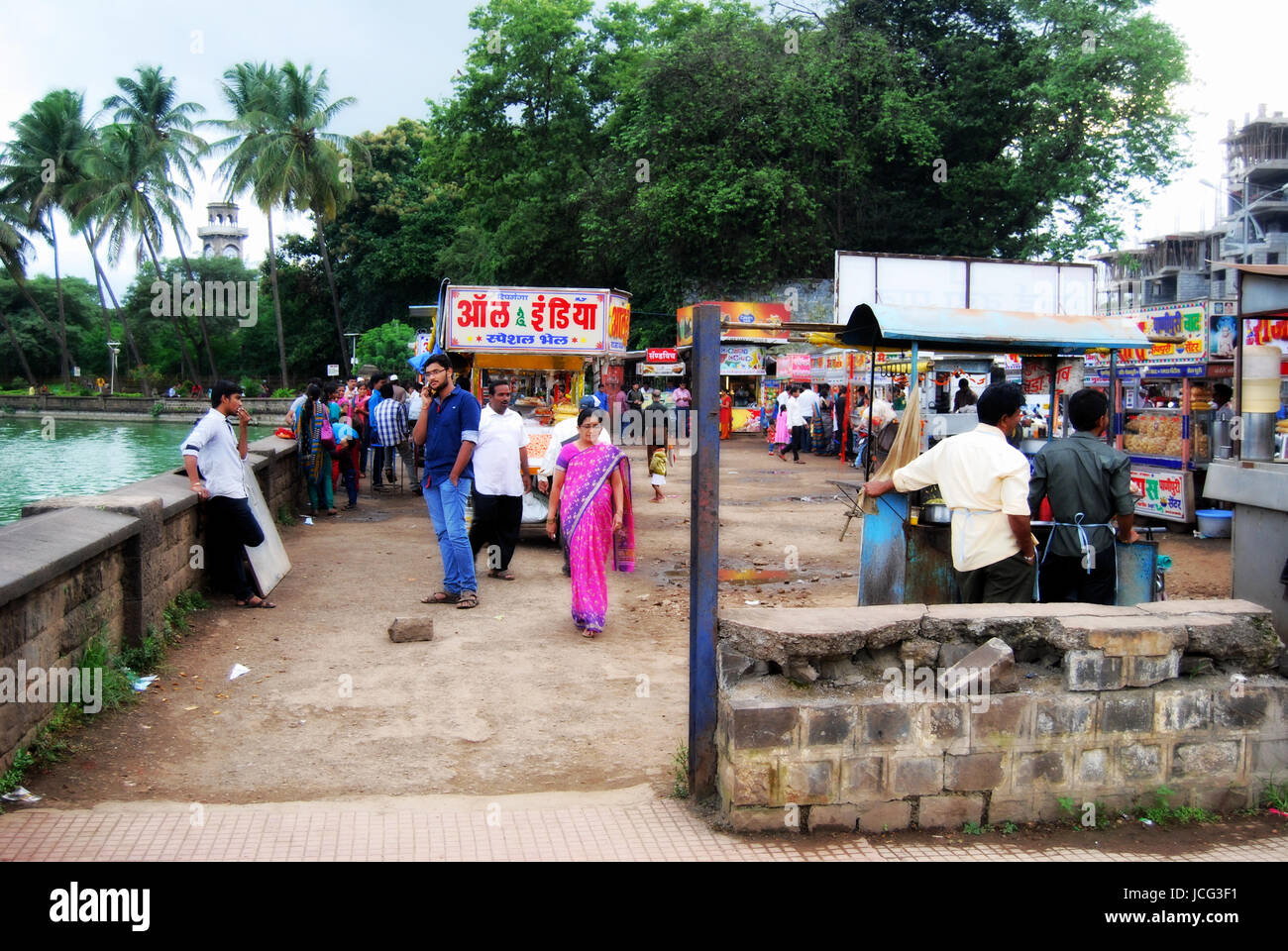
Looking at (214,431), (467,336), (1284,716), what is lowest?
(1284,716)

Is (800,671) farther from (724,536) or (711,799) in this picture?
(724,536)

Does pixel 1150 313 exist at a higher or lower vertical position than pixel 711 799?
higher

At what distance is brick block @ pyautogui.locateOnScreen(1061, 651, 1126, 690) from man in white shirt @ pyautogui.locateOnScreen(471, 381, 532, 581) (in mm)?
5385

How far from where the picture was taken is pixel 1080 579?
5.50 m

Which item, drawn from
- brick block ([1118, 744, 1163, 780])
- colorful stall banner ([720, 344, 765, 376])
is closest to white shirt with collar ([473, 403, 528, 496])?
brick block ([1118, 744, 1163, 780])

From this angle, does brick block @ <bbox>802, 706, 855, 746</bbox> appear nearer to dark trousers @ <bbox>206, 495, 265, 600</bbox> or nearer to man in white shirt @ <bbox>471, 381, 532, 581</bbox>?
man in white shirt @ <bbox>471, 381, 532, 581</bbox>

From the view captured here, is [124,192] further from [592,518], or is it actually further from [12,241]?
[592,518]

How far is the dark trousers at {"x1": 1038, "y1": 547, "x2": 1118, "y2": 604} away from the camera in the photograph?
17.9ft

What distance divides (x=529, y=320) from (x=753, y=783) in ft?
31.0

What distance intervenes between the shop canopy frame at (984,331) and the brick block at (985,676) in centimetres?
297

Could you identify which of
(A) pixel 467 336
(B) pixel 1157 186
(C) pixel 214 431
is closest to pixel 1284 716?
(C) pixel 214 431

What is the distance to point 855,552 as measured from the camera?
1140 cm

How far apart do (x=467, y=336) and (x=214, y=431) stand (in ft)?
17.1

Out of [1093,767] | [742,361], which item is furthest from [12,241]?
[1093,767]
